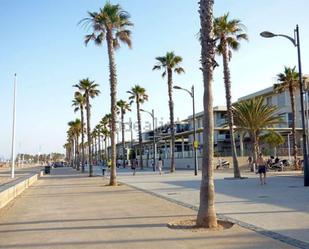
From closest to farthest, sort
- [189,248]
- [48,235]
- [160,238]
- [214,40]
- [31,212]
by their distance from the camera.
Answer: [189,248]
[160,238]
[48,235]
[214,40]
[31,212]

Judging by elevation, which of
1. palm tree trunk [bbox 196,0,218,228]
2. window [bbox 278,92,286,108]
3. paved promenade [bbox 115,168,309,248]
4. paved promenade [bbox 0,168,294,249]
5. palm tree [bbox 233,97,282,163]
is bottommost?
paved promenade [bbox 0,168,294,249]

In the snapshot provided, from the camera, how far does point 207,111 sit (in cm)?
1132

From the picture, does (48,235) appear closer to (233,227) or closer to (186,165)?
(233,227)

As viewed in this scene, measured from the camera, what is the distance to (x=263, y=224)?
10.9m

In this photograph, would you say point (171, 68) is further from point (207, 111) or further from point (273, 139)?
point (207, 111)

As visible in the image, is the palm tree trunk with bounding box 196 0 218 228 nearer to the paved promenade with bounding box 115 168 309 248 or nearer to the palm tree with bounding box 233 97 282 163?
the paved promenade with bounding box 115 168 309 248

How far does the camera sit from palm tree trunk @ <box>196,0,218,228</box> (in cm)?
1098

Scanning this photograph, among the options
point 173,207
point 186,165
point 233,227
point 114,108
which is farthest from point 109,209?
point 186,165

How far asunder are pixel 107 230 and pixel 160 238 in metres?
1.78

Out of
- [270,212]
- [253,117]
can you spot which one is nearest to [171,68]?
[253,117]

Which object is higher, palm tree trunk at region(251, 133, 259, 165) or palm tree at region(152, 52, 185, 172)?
palm tree at region(152, 52, 185, 172)

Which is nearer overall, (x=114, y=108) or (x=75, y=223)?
(x=75, y=223)

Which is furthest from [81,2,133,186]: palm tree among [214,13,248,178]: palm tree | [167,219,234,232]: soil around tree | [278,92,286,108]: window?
[278,92,286,108]: window

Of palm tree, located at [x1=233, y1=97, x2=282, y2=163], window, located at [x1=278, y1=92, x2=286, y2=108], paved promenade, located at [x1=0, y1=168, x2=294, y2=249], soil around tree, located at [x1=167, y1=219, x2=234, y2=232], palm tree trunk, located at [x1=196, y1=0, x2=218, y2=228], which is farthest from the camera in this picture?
window, located at [x1=278, y1=92, x2=286, y2=108]
